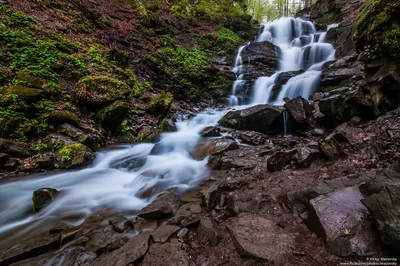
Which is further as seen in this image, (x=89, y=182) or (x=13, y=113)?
(x=13, y=113)

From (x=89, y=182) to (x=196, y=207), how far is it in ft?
10.9

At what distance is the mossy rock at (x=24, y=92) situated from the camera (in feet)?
19.5

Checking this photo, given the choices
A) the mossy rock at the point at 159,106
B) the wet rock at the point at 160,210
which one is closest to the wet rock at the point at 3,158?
the wet rock at the point at 160,210

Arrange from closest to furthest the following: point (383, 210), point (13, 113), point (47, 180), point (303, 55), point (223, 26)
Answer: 1. point (383, 210)
2. point (47, 180)
3. point (13, 113)
4. point (303, 55)
5. point (223, 26)

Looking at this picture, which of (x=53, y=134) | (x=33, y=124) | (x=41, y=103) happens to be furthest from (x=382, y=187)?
(x=41, y=103)

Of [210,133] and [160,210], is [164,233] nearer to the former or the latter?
[160,210]

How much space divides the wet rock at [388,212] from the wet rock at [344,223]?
183mm

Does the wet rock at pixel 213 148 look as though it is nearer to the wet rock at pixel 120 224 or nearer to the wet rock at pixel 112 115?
the wet rock at pixel 112 115

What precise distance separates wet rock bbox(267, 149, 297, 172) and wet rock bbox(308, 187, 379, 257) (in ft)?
5.59

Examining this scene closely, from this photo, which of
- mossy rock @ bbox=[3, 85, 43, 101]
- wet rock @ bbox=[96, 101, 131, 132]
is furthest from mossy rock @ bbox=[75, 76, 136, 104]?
mossy rock @ bbox=[3, 85, 43, 101]

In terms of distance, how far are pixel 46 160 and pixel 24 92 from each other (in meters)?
2.40

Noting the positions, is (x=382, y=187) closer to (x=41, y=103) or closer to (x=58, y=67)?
(x=41, y=103)

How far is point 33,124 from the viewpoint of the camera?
5867 mm

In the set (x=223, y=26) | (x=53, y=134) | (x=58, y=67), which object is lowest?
(x=53, y=134)
